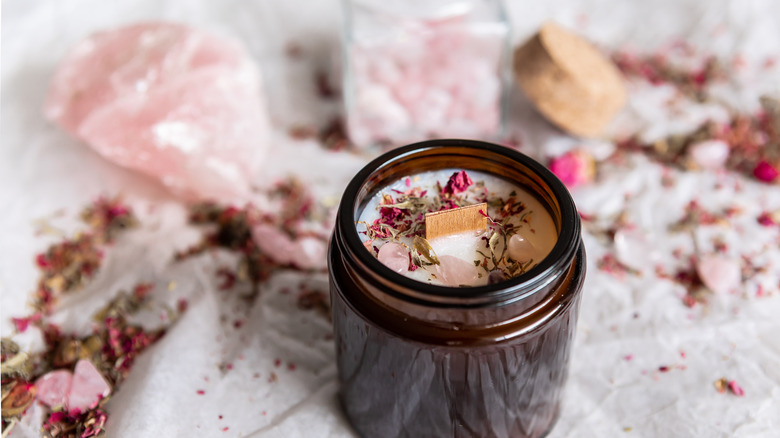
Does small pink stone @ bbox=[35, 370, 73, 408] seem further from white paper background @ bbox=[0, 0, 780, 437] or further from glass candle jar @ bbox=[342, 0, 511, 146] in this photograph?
glass candle jar @ bbox=[342, 0, 511, 146]

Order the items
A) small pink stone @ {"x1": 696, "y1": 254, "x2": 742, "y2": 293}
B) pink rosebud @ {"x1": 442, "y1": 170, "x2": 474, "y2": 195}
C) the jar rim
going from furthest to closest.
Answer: small pink stone @ {"x1": 696, "y1": 254, "x2": 742, "y2": 293}
pink rosebud @ {"x1": 442, "y1": 170, "x2": 474, "y2": 195}
the jar rim

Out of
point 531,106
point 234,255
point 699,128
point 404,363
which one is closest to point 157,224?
point 234,255

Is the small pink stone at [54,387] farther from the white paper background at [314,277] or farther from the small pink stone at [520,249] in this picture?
the small pink stone at [520,249]

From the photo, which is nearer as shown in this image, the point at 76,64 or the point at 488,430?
the point at 488,430

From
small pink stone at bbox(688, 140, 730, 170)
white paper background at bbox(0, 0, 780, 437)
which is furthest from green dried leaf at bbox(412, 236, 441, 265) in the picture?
small pink stone at bbox(688, 140, 730, 170)

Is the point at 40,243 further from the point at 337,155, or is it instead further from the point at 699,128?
the point at 699,128

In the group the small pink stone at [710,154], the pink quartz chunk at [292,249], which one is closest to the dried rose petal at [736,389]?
the small pink stone at [710,154]

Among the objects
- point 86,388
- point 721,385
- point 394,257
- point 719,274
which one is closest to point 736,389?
point 721,385
